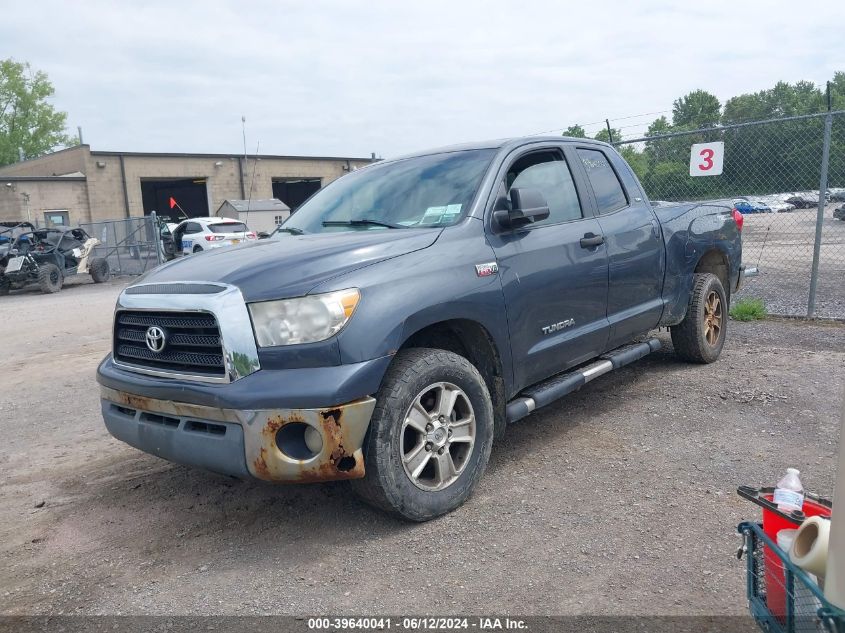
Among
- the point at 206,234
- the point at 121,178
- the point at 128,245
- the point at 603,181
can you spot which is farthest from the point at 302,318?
the point at 121,178

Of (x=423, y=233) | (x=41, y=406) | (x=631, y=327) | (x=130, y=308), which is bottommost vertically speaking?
(x=41, y=406)

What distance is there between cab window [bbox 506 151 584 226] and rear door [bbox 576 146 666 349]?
0.73 ft

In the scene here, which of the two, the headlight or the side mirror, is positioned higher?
the side mirror

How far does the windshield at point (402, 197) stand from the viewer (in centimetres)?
409

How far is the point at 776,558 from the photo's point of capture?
2.04m

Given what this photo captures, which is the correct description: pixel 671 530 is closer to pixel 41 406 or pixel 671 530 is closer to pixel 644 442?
pixel 644 442

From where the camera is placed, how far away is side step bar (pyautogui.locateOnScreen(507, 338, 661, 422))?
4.01 meters

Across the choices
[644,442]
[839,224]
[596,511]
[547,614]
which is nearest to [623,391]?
[644,442]

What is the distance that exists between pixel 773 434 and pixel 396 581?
2.86 metres

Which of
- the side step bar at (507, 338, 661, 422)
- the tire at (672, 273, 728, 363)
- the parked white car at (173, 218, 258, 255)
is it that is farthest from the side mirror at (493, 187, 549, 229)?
the parked white car at (173, 218, 258, 255)

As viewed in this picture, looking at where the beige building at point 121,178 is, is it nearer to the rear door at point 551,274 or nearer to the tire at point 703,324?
the tire at point 703,324

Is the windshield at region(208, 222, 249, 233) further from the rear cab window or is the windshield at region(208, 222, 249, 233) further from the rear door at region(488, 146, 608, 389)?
the rear door at region(488, 146, 608, 389)

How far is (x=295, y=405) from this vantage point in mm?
3059

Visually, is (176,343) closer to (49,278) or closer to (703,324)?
(703,324)
